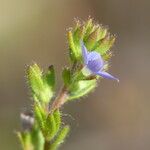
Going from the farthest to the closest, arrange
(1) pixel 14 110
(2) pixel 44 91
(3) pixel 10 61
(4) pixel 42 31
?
(4) pixel 42 31 → (3) pixel 10 61 → (1) pixel 14 110 → (2) pixel 44 91

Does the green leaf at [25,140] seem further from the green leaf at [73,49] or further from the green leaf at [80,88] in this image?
the green leaf at [73,49]

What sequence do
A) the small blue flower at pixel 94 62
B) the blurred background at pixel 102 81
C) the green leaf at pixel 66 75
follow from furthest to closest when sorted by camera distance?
the blurred background at pixel 102 81, the green leaf at pixel 66 75, the small blue flower at pixel 94 62

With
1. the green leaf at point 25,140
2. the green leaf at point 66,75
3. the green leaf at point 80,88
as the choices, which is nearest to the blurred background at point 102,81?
the green leaf at point 25,140

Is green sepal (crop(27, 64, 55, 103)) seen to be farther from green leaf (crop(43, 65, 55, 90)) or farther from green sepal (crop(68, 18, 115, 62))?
green sepal (crop(68, 18, 115, 62))

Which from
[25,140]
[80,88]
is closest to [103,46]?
[80,88]

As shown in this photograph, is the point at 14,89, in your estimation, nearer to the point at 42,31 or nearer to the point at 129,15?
the point at 42,31

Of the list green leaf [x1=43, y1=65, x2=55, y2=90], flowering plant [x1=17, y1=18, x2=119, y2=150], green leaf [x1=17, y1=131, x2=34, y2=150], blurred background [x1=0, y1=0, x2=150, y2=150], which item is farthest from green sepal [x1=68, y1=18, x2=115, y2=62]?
blurred background [x1=0, y1=0, x2=150, y2=150]

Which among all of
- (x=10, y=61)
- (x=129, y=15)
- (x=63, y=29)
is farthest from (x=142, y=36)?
(x=10, y=61)
